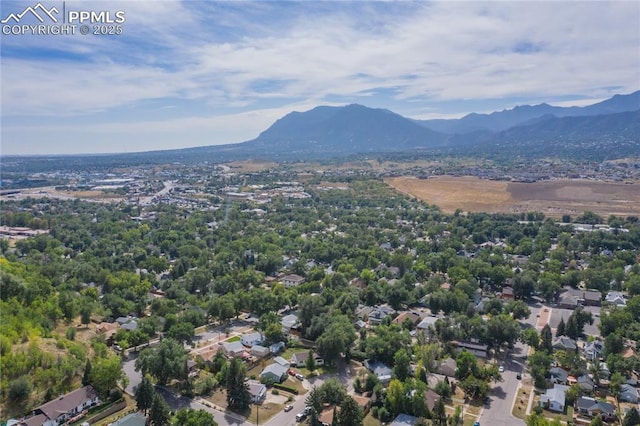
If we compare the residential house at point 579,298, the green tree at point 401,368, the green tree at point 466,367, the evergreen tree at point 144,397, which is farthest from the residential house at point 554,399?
the evergreen tree at point 144,397

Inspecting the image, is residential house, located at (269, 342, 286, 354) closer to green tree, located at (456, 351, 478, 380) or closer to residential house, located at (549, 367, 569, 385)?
green tree, located at (456, 351, 478, 380)

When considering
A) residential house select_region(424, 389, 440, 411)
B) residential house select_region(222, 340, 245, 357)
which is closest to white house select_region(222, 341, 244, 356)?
residential house select_region(222, 340, 245, 357)

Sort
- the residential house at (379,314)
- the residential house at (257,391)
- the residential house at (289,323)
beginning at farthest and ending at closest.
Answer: the residential house at (379,314)
the residential house at (289,323)
the residential house at (257,391)

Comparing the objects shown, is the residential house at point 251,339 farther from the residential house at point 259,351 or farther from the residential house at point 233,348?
the residential house at point 259,351

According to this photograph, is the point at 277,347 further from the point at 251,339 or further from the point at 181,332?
the point at 181,332

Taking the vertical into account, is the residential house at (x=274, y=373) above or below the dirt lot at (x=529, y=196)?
below

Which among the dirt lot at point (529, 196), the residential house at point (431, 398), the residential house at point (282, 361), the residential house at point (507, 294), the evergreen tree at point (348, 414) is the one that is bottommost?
the residential house at point (507, 294)

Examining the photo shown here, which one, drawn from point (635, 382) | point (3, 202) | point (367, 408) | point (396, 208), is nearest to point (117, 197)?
point (3, 202)
